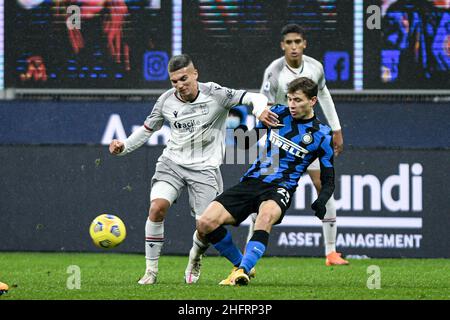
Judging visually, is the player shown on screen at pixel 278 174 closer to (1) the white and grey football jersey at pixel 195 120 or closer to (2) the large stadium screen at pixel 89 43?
(1) the white and grey football jersey at pixel 195 120

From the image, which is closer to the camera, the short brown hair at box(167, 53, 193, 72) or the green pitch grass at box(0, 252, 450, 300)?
the green pitch grass at box(0, 252, 450, 300)

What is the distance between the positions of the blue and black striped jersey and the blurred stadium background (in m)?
3.62

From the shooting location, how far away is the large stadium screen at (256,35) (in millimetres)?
12086

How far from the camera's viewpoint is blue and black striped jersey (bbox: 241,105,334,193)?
334 inches

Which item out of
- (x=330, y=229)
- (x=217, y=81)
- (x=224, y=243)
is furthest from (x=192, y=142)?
(x=217, y=81)

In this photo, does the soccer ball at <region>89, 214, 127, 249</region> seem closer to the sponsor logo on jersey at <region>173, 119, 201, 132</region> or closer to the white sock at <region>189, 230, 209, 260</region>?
the white sock at <region>189, 230, 209, 260</region>

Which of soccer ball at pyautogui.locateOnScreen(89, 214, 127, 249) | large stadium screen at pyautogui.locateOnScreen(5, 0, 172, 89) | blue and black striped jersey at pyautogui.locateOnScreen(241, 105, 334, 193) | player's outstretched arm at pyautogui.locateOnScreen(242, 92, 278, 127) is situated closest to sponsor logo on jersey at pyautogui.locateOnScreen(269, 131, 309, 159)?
blue and black striped jersey at pyautogui.locateOnScreen(241, 105, 334, 193)

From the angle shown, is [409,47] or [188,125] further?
[409,47]

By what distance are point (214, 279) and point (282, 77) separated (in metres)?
2.41

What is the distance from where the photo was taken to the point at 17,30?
12336mm

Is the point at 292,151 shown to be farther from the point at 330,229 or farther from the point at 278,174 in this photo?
the point at 330,229

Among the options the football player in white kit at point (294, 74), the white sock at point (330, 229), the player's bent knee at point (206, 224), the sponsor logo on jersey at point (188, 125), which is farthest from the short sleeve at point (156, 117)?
the white sock at point (330, 229)

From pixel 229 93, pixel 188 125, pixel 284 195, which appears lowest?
pixel 284 195

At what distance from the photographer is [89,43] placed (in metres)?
12.3
